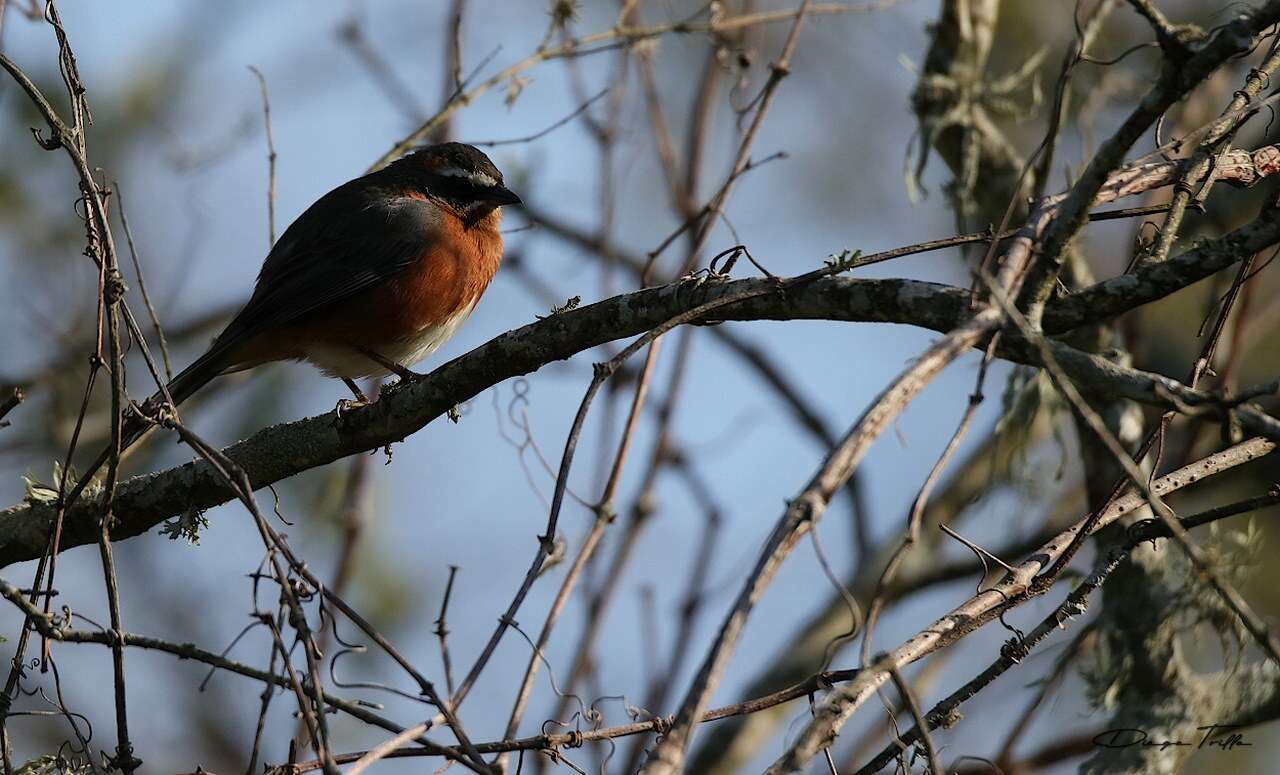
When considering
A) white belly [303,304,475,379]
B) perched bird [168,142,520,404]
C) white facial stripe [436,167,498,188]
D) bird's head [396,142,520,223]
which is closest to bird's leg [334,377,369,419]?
perched bird [168,142,520,404]

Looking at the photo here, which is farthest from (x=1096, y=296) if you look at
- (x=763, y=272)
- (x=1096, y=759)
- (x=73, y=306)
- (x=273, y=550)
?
(x=73, y=306)

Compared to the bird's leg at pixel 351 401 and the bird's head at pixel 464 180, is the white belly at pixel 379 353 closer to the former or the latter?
the bird's leg at pixel 351 401

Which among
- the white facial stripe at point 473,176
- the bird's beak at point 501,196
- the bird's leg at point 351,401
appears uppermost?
the white facial stripe at point 473,176

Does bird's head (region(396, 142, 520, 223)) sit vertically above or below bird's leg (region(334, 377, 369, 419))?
above

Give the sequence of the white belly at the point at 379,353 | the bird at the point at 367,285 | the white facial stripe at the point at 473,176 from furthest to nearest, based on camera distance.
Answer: the white facial stripe at the point at 473,176, the white belly at the point at 379,353, the bird at the point at 367,285

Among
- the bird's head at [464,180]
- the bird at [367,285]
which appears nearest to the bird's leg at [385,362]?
the bird at [367,285]

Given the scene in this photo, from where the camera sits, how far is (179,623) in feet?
30.2

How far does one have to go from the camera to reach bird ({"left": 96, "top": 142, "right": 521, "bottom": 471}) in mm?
5902

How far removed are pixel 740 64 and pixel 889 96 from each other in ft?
20.9

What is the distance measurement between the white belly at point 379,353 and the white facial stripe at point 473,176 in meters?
0.77

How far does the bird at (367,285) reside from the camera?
232 inches

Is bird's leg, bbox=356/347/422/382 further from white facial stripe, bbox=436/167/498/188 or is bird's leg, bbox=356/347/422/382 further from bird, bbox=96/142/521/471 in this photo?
white facial stripe, bbox=436/167/498/188

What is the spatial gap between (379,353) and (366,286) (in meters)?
0.32

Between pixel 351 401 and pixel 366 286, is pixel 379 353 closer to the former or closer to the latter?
pixel 366 286
